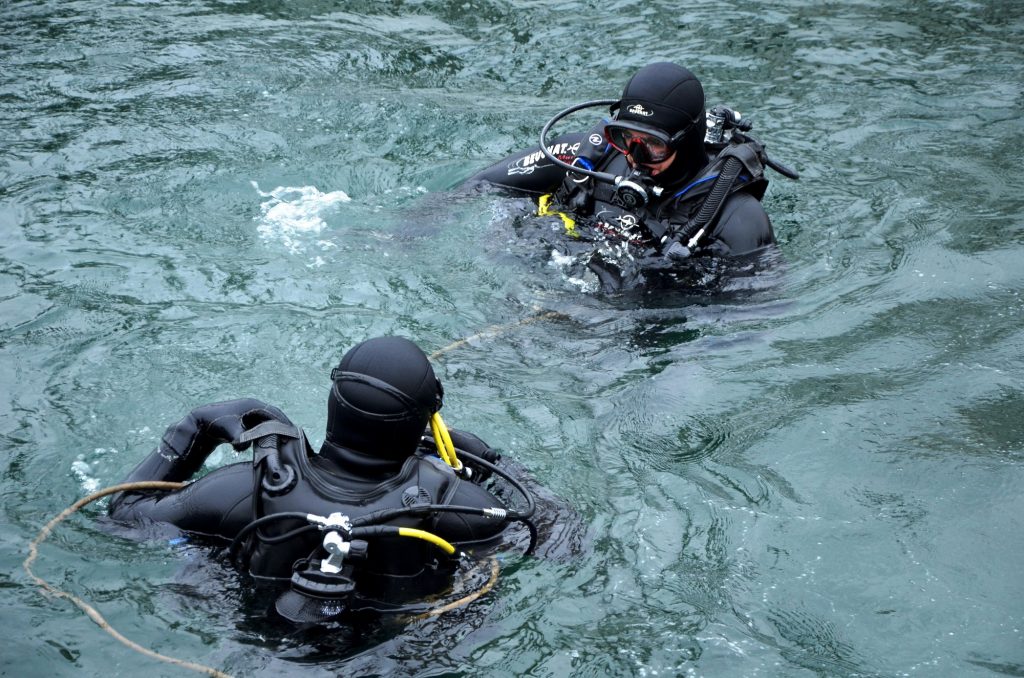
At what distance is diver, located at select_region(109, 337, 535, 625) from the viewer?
2975mm

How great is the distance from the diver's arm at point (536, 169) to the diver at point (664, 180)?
0.17 metres

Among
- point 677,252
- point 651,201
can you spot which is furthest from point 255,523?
point 651,201

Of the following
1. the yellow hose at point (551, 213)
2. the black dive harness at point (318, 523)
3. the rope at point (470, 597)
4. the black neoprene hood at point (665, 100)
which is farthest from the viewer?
the yellow hose at point (551, 213)

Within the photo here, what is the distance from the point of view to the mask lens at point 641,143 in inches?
205

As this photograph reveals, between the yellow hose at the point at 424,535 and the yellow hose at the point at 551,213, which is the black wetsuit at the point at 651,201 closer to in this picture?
the yellow hose at the point at 551,213

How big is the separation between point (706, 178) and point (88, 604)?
11.5 ft

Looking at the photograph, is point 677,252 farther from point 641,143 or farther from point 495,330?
point 495,330

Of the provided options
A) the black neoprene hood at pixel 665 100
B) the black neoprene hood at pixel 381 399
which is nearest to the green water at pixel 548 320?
the black neoprene hood at pixel 381 399

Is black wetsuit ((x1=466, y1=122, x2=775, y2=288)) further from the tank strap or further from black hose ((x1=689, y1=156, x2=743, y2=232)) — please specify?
the tank strap

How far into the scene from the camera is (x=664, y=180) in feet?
17.8

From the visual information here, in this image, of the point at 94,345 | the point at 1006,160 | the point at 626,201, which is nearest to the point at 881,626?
the point at 626,201

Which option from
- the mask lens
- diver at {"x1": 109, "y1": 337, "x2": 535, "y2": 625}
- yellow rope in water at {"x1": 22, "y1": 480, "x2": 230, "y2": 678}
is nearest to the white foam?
the mask lens

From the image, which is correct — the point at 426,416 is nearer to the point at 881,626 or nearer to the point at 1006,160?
the point at 881,626

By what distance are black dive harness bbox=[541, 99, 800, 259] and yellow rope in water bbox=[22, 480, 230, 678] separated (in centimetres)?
278
